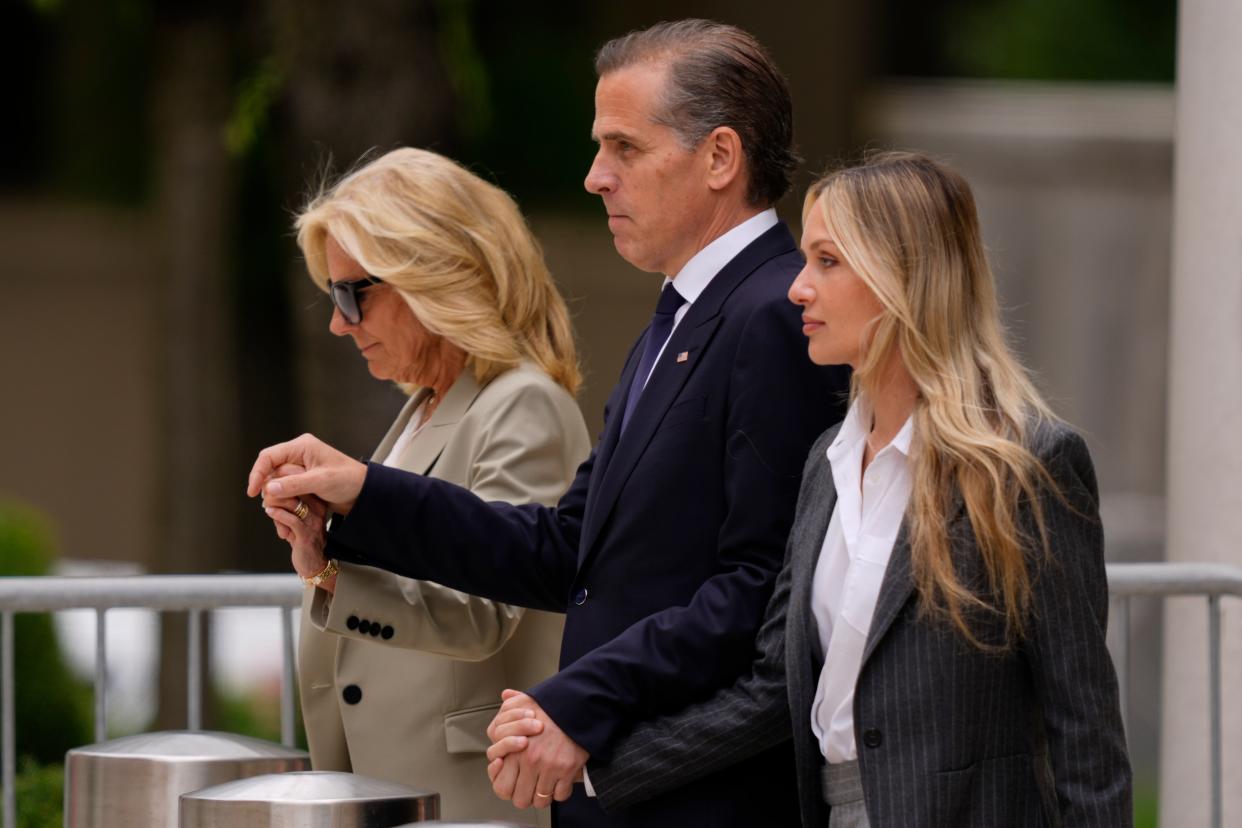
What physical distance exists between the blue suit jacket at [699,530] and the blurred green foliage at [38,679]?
3.47 meters

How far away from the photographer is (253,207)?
947 cm

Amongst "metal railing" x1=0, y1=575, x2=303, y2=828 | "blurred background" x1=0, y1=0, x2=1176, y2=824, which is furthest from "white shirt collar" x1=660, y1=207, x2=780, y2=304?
"metal railing" x1=0, y1=575, x2=303, y2=828

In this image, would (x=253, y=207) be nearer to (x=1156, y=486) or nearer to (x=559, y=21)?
(x=559, y=21)

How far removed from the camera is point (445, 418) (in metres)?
3.50

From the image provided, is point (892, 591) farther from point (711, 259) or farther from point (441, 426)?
point (441, 426)

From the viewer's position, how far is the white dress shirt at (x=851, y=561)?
8.46ft

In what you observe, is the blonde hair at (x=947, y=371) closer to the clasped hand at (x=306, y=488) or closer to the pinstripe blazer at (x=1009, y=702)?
the pinstripe blazer at (x=1009, y=702)

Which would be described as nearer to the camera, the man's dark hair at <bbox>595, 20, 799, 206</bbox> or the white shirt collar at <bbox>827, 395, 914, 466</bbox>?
the white shirt collar at <bbox>827, 395, 914, 466</bbox>

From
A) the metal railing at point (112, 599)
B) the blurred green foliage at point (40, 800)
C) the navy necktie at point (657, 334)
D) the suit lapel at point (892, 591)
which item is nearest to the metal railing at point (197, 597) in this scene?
the metal railing at point (112, 599)

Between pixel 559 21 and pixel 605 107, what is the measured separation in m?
7.51

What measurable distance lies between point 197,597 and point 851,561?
1.97 m

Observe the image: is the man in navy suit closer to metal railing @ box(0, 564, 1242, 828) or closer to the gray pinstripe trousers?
the gray pinstripe trousers

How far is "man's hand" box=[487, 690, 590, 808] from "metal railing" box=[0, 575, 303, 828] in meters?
1.48

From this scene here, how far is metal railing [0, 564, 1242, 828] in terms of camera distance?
406 centimetres
